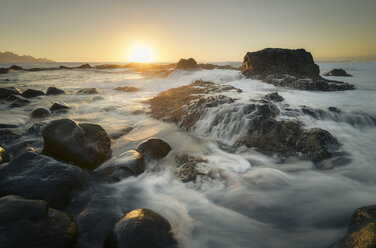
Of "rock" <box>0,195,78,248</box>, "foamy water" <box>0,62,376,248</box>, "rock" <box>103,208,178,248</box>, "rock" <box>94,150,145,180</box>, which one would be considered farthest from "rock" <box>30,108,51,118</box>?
"rock" <box>103,208,178,248</box>

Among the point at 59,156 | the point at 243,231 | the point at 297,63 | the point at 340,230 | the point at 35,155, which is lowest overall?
the point at 243,231

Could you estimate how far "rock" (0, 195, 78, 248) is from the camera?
5.94 feet

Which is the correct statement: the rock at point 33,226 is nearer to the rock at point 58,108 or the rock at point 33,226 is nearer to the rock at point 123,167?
the rock at point 123,167

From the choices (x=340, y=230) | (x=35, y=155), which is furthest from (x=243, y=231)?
(x=35, y=155)

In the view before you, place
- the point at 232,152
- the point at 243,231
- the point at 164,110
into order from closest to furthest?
the point at 243,231
the point at 232,152
the point at 164,110

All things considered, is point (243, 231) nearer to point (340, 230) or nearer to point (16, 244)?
point (340, 230)

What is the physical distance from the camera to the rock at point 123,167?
138 inches

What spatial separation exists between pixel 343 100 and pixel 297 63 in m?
6.38

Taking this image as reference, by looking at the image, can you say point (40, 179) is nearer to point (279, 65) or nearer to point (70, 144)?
point (70, 144)

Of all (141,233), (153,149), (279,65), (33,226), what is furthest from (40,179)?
(279,65)

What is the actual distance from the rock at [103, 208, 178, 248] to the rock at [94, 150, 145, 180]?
139 cm

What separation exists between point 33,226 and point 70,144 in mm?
2010

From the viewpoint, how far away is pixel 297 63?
520 inches

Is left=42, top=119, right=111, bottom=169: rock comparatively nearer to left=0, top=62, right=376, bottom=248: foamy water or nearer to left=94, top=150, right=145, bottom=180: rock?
left=94, top=150, right=145, bottom=180: rock
